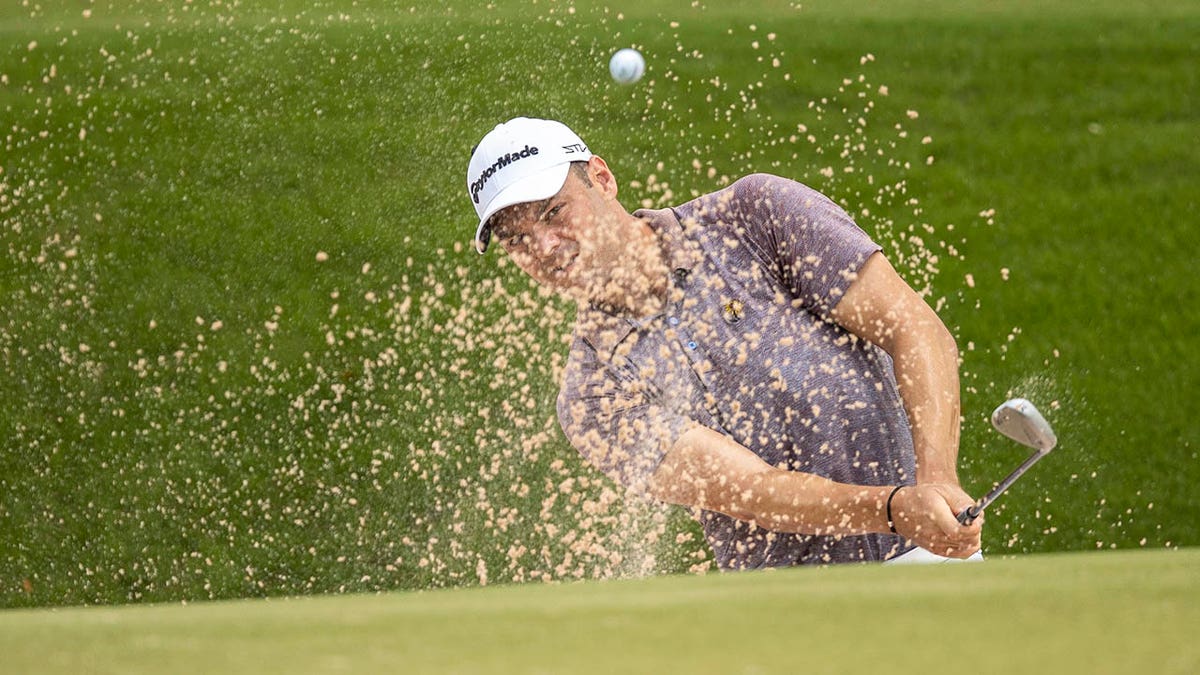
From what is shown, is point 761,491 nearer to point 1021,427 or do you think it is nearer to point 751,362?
point 751,362

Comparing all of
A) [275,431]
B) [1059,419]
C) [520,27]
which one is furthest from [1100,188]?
[275,431]

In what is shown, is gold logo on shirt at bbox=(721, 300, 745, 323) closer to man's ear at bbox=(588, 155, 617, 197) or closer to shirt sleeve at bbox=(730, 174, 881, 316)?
shirt sleeve at bbox=(730, 174, 881, 316)

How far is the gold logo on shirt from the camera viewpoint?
74.7 inches

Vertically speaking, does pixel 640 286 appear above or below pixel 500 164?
below

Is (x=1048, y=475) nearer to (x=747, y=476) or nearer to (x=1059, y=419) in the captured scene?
(x=1059, y=419)

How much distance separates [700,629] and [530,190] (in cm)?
102

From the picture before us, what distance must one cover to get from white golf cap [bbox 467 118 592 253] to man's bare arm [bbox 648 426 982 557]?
43 cm

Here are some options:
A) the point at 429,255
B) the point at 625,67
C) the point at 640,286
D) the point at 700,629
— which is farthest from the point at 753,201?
the point at 429,255

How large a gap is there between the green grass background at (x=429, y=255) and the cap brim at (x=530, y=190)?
892mm

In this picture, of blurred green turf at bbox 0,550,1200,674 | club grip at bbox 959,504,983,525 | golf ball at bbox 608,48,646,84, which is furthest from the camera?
golf ball at bbox 608,48,646,84

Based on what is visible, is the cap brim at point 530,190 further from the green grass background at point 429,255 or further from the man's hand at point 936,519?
the green grass background at point 429,255

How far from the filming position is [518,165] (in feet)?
6.48

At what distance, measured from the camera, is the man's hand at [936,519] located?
171cm

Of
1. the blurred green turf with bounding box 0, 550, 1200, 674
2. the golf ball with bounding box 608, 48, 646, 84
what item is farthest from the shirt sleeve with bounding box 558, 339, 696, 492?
the golf ball with bounding box 608, 48, 646, 84
